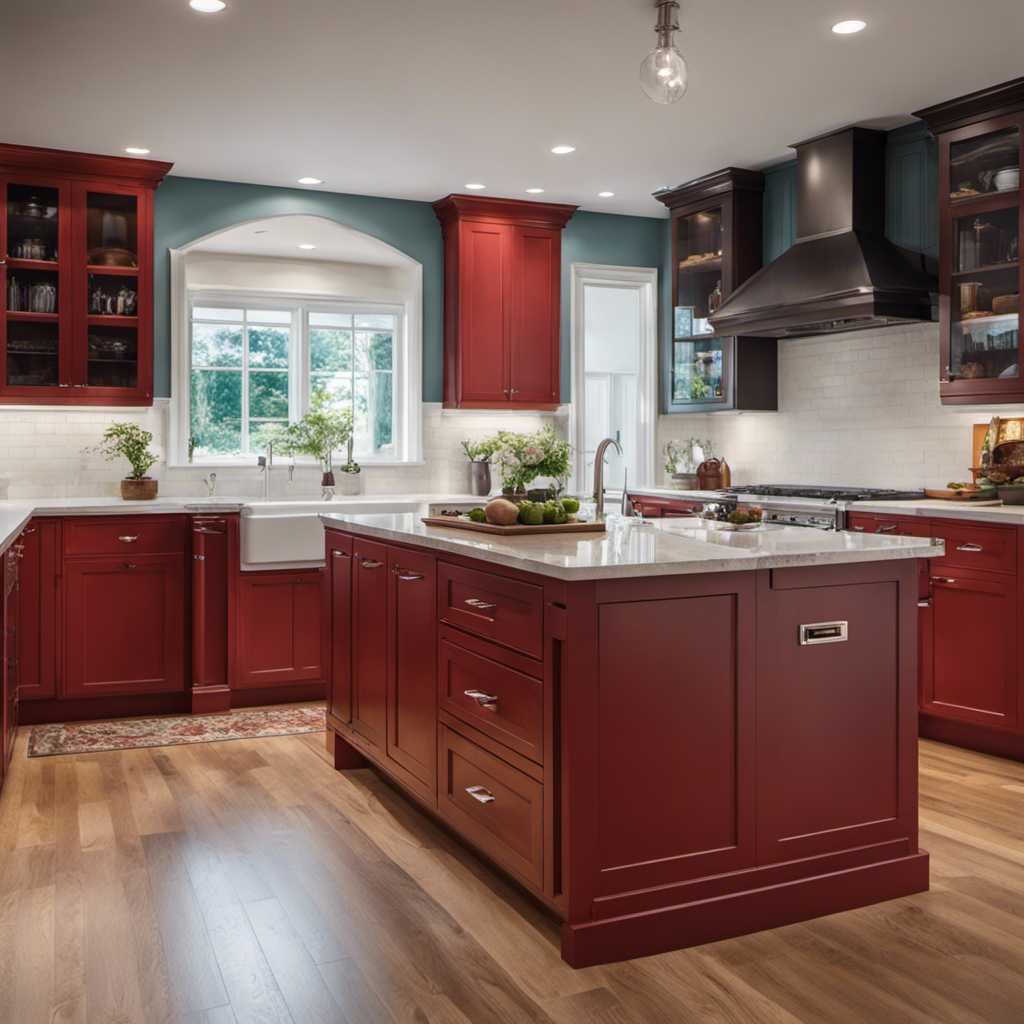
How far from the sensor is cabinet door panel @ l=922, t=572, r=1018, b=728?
4.13 meters

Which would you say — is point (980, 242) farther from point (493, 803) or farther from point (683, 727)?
point (493, 803)

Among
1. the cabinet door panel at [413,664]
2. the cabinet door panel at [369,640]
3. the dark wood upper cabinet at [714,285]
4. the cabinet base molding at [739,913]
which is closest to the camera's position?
the cabinet base molding at [739,913]

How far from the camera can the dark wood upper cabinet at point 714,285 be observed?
589cm

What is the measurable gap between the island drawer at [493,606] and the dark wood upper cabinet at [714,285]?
3410mm

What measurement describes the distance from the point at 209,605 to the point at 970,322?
3.79 meters

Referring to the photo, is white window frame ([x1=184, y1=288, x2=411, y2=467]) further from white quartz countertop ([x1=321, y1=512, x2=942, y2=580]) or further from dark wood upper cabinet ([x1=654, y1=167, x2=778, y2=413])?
white quartz countertop ([x1=321, y1=512, x2=942, y2=580])

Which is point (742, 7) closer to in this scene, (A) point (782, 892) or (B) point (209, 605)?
(A) point (782, 892)

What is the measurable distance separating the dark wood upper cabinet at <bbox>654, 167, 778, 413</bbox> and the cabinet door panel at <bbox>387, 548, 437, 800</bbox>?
320 cm

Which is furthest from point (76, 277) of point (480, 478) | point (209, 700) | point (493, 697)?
point (493, 697)

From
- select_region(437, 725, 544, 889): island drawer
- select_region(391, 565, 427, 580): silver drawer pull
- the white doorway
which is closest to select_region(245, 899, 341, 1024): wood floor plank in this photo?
select_region(437, 725, 544, 889): island drawer

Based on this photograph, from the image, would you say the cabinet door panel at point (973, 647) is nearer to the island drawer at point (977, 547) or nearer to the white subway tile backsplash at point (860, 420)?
the island drawer at point (977, 547)

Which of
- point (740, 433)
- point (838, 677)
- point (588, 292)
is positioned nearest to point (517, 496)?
point (838, 677)

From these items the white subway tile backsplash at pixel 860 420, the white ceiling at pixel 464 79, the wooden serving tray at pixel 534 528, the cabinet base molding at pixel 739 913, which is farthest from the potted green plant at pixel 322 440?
the cabinet base molding at pixel 739 913

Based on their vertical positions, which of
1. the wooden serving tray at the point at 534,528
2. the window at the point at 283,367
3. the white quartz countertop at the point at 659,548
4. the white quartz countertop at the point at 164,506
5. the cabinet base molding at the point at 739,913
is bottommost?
the cabinet base molding at the point at 739,913
